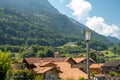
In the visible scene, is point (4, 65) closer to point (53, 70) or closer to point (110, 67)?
point (53, 70)

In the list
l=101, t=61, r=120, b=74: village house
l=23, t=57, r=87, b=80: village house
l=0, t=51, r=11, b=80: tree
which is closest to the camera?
l=0, t=51, r=11, b=80: tree

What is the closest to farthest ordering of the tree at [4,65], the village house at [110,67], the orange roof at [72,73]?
the tree at [4,65]
the orange roof at [72,73]
the village house at [110,67]

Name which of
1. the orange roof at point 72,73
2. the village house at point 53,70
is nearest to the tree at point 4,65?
the village house at point 53,70

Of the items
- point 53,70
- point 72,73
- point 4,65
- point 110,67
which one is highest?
point 4,65

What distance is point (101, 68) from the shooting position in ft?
370

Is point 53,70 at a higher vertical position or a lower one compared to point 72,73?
higher

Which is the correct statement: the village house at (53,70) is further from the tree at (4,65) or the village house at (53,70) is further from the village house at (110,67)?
the tree at (4,65)

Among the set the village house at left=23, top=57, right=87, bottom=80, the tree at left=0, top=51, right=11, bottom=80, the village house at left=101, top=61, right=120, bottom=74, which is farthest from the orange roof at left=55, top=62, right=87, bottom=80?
the tree at left=0, top=51, right=11, bottom=80

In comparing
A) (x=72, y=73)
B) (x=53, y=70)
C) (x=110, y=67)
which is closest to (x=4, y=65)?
(x=53, y=70)

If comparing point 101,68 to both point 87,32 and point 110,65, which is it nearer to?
point 110,65

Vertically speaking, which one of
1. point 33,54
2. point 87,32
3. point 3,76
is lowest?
point 33,54

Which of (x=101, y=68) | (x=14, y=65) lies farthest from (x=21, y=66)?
(x=101, y=68)

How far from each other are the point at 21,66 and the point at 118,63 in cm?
5229

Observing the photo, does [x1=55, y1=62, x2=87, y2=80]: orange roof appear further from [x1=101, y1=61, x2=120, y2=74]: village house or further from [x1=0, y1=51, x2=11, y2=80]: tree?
[x1=0, y1=51, x2=11, y2=80]: tree
